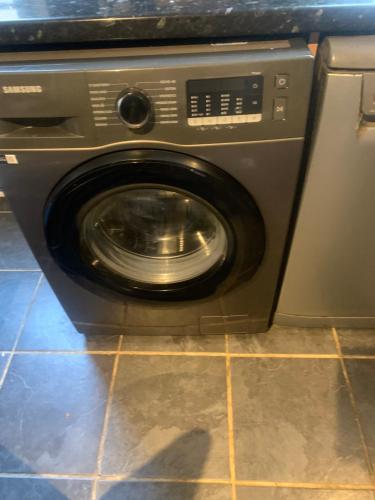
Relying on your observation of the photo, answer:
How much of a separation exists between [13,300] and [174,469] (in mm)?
788

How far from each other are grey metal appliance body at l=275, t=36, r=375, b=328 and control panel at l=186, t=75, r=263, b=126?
0.13 m

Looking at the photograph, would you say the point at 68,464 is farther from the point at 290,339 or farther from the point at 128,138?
the point at 128,138

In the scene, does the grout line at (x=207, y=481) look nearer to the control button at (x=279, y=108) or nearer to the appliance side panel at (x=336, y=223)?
the appliance side panel at (x=336, y=223)

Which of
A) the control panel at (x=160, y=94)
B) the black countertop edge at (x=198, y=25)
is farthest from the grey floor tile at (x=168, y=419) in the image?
the black countertop edge at (x=198, y=25)

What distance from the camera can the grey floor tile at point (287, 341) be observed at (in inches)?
49.4

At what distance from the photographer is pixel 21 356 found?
4.21 ft

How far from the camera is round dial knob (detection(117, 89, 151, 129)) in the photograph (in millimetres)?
724

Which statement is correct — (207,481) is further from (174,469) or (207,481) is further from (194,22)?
(194,22)

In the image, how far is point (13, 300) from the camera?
4.73 feet

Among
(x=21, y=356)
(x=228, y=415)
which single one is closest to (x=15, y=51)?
(x=21, y=356)

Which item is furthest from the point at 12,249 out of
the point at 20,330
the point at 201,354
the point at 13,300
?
the point at 201,354

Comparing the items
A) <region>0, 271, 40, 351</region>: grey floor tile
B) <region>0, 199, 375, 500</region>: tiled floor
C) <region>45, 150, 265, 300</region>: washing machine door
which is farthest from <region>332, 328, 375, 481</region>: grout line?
<region>0, 271, 40, 351</region>: grey floor tile

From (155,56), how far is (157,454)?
0.92 meters

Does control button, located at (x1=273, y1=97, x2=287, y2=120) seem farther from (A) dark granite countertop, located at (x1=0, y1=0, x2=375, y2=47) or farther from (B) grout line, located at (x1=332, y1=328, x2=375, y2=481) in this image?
(B) grout line, located at (x1=332, y1=328, x2=375, y2=481)
